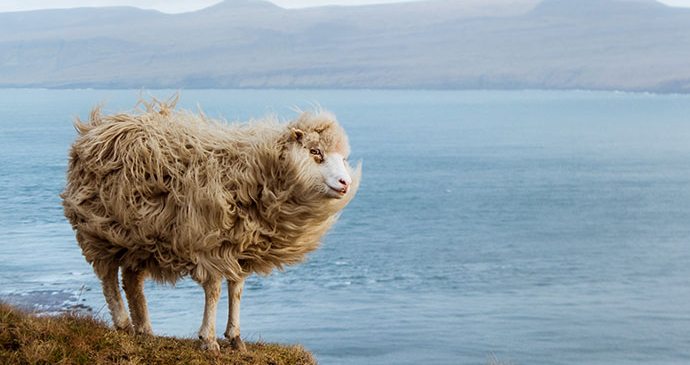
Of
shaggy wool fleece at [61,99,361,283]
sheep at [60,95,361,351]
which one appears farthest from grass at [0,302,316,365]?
shaggy wool fleece at [61,99,361,283]

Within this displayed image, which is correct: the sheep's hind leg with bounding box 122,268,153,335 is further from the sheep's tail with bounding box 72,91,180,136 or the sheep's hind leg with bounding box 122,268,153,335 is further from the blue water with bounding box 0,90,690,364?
the sheep's tail with bounding box 72,91,180,136

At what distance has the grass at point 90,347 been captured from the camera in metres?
6.93

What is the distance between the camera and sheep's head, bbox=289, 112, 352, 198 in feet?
22.9

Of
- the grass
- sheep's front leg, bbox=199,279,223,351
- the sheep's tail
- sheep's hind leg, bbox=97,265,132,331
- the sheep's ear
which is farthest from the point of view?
the sheep's tail

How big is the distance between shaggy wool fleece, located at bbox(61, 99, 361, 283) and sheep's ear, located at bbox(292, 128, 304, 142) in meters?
0.01

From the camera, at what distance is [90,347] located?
282 inches

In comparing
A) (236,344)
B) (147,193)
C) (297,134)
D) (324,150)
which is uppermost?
(297,134)

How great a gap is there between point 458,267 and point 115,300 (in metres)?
50.1

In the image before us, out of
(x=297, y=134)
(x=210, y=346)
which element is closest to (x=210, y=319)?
(x=210, y=346)

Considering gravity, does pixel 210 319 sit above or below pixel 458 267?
above

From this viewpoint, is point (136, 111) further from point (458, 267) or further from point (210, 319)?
point (458, 267)

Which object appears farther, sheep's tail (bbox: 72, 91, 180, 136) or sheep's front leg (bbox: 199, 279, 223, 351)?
sheep's tail (bbox: 72, 91, 180, 136)

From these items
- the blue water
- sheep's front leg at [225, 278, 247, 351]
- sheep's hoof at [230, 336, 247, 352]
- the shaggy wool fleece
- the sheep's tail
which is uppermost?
the sheep's tail

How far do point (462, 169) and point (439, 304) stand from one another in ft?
189
